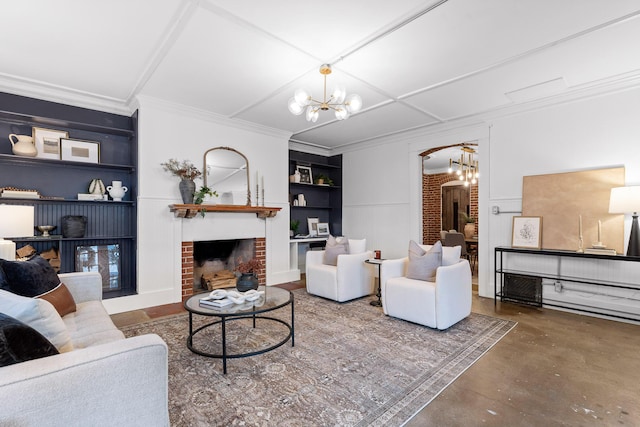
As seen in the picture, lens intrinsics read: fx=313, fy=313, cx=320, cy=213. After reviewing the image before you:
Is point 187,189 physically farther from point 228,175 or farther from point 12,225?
point 12,225

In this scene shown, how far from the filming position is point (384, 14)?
227 cm

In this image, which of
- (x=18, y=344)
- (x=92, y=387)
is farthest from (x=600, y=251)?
(x=18, y=344)

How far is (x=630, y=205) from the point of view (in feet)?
10.2

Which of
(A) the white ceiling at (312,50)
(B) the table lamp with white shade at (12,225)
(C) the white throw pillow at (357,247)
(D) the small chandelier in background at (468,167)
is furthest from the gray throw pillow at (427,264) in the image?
(D) the small chandelier in background at (468,167)

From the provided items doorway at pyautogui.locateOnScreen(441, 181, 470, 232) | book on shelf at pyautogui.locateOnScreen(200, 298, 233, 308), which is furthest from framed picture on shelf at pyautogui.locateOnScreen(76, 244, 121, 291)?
doorway at pyautogui.locateOnScreen(441, 181, 470, 232)

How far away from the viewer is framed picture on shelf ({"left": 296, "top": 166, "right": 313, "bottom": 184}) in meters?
6.12

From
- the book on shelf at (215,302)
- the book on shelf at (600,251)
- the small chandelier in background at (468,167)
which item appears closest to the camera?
the book on shelf at (215,302)

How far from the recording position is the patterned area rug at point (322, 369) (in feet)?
6.00

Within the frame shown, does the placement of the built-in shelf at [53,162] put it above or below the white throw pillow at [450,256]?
above

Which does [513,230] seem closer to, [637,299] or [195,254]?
[637,299]

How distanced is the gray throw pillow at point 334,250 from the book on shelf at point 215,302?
2048mm

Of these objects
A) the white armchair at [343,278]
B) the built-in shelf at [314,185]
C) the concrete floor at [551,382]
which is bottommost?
the concrete floor at [551,382]

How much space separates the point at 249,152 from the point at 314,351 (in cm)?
333

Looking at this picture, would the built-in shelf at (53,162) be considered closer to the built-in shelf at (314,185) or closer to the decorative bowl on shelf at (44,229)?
the decorative bowl on shelf at (44,229)
